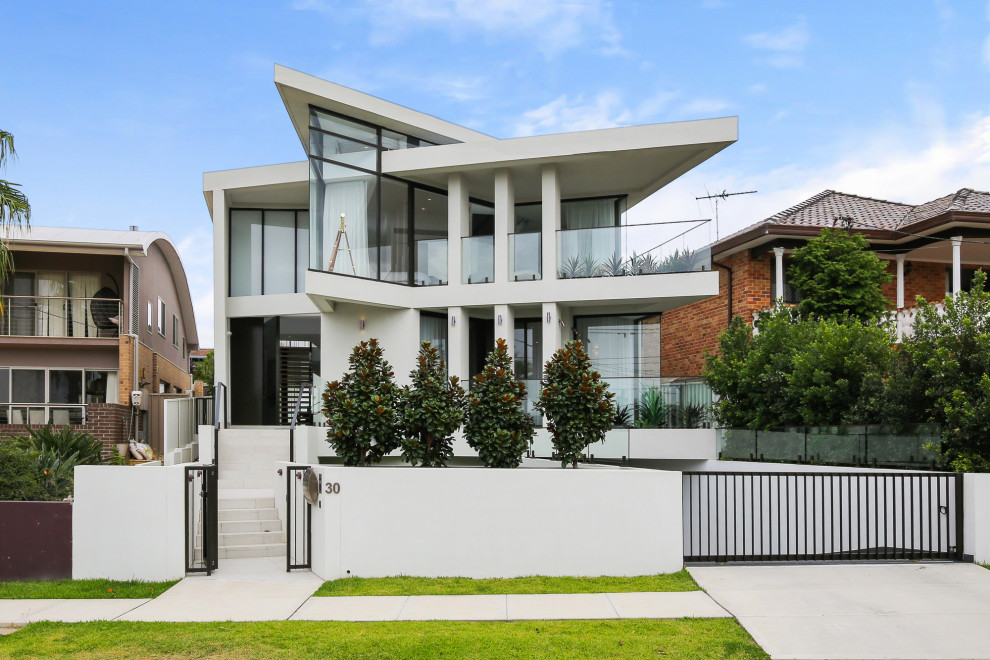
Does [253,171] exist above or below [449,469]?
above

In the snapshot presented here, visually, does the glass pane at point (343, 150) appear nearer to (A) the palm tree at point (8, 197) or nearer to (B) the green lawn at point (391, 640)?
(A) the palm tree at point (8, 197)

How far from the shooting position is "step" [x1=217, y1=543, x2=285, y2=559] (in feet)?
38.9

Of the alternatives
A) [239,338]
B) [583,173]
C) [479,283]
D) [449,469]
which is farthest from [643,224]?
[239,338]

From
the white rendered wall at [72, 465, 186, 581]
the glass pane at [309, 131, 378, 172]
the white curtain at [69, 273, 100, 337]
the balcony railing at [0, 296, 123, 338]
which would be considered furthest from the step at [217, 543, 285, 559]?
the white curtain at [69, 273, 100, 337]

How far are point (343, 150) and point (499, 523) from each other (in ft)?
32.4

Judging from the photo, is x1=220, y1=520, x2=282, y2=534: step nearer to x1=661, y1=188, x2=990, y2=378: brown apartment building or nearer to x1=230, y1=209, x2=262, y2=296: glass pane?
x1=230, y1=209, x2=262, y2=296: glass pane

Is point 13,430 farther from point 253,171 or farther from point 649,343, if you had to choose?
point 649,343

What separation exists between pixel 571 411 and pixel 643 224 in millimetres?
6977

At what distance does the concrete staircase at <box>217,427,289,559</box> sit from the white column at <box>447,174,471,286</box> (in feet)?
16.2

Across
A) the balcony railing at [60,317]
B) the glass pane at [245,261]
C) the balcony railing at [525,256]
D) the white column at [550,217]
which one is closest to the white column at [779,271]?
the white column at [550,217]

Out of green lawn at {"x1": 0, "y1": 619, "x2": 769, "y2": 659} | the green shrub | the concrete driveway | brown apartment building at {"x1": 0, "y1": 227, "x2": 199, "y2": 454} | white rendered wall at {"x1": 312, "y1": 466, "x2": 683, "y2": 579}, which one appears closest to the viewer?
green lawn at {"x1": 0, "y1": 619, "x2": 769, "y2": 659}

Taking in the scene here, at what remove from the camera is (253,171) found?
1945 cm

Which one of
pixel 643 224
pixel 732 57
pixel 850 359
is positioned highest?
pixel 732 57

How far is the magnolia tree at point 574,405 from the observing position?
11461 millimetres
